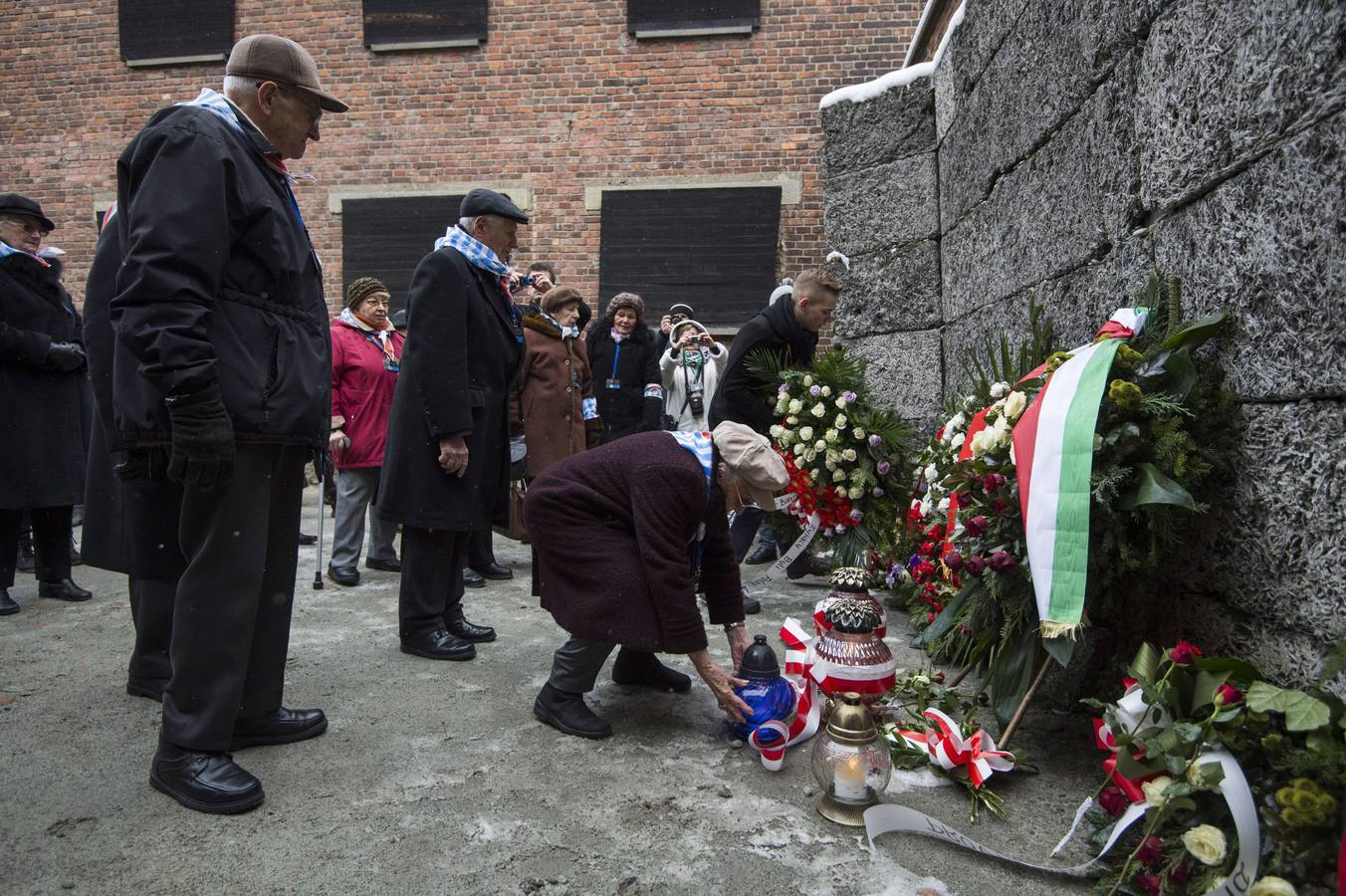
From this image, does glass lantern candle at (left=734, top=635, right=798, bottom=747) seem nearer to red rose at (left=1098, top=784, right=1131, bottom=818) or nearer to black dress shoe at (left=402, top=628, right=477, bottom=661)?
red rose at (left=1098, top=784, right=1131, bottom=818)

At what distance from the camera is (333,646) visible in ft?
13.1

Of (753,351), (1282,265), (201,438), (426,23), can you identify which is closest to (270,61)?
(201,438)

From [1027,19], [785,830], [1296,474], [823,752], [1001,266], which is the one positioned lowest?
[785,830]

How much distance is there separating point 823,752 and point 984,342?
2733 millimetres

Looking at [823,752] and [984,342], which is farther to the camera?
[984,342]

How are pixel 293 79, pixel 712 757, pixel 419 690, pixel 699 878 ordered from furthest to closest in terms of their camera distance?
1. pixel 419 690
2. pixel 712 757
3. pixel 293 79
4. pixel 699 878

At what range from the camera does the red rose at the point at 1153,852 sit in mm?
2029

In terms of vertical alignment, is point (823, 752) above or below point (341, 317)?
below

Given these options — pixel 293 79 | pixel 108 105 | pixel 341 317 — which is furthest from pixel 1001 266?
pixel 108 105

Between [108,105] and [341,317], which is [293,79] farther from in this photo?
[108,105]

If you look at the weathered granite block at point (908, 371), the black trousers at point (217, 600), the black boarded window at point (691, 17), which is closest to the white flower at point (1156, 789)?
the black trousers at point (217, 600)

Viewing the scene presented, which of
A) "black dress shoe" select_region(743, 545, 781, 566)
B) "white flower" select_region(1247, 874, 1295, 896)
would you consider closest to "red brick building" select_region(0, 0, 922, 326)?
"black dress shoe" select_region(743, 545, 781, 566)

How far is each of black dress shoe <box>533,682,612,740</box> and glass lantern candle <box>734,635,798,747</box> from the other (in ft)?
1.47

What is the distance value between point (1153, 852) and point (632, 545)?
157 cm
